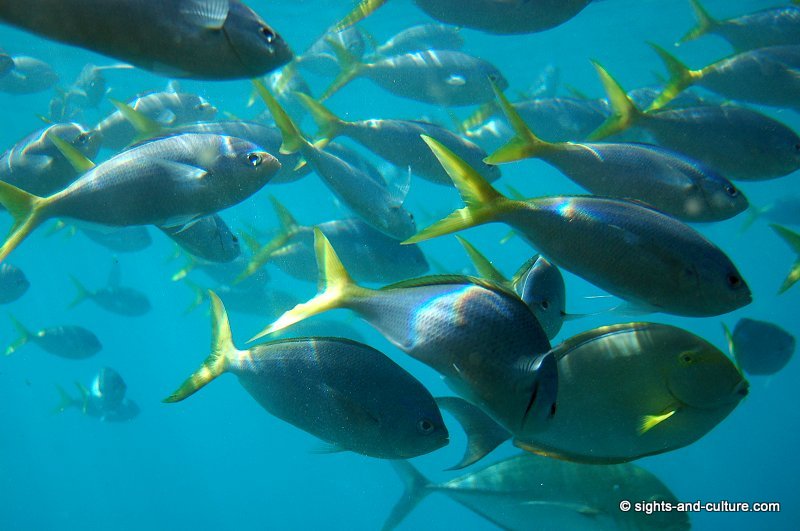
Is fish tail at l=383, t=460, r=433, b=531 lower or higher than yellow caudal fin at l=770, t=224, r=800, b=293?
lower

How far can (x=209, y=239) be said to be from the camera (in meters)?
3.59

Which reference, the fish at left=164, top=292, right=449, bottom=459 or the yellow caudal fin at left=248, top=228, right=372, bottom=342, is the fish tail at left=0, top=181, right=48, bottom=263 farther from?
the yellow caudal fin at left=248, top=228, right=372, bottom=342

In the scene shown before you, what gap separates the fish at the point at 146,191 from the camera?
240 cm

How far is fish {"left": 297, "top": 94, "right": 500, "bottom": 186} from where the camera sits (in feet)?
13.8

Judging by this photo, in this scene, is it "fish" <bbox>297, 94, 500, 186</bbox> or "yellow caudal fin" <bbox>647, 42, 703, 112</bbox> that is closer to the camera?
"yellow caudal fin" <bbox>647, 42, 703, 112</bbox>

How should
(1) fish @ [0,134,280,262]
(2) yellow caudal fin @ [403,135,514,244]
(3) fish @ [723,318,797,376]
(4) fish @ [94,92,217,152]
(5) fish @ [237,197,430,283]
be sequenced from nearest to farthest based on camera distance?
1. (2) yellow caudal fin @ [403,135,514,244]
2. (1) fish @ [0,134,280,262]
3. (5) fish @ [237,197,430,283]
4. (3) fish @ [723,318,797,376]
5. (4) fish @ [94,92,217,152]

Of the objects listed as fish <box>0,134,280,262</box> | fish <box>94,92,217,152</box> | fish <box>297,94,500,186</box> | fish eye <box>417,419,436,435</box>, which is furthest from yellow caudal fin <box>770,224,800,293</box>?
fish <box>94,92,217,152</box>

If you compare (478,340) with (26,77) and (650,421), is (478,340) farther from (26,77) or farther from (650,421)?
(26,77)

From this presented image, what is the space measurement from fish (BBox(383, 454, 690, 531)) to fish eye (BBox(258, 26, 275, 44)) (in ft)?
12.2

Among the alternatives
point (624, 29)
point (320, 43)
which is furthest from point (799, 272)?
point (624, 29)

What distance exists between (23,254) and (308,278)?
177ft

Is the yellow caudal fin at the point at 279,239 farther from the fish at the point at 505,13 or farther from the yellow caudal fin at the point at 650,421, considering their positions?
the yellow caudal fin at the point at 650,421

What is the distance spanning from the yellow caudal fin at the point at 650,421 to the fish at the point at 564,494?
6.63 ft

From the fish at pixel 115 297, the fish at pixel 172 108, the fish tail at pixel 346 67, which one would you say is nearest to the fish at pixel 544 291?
the fish tail at pixel 346 67
